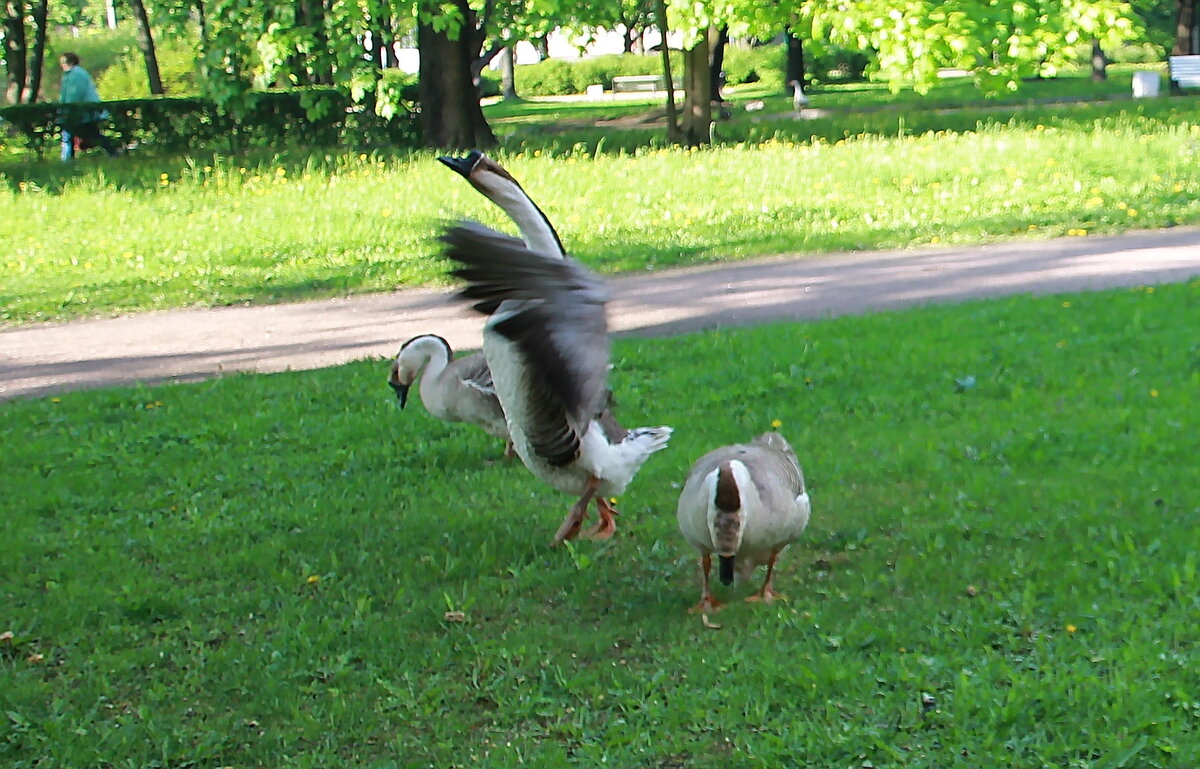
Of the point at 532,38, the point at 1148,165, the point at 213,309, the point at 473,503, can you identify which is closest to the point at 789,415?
the point at 473,503

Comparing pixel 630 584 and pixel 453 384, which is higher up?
pixel 453 384

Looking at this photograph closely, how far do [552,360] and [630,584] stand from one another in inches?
49.6

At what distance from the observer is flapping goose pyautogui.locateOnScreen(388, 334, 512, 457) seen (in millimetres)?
6727

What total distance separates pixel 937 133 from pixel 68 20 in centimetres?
3146

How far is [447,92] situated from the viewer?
2153 centimetres

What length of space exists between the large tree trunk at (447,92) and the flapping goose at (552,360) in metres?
16.2

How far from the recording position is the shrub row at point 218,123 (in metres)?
22.2

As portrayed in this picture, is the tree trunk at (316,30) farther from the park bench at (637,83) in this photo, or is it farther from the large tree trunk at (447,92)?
the park bench at (637,83)

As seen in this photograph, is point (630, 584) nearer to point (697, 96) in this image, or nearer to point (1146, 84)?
point (697, 96)

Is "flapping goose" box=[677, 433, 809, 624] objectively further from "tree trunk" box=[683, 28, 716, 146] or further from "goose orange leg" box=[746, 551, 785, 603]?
"tree trunk" box=[683, 28, 716, 146]

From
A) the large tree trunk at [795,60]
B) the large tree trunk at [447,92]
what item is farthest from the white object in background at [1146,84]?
the large tree trunk at [447,92]

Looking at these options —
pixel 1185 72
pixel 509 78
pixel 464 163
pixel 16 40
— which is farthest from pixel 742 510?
pixel 509 78

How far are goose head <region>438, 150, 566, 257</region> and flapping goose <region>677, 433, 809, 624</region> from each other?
108cm

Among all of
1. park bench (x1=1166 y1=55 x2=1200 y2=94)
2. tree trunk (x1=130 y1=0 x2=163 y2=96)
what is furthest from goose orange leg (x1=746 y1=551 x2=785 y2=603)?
park bench (x1=1166 y1=55 x2=1200 y2=94)
